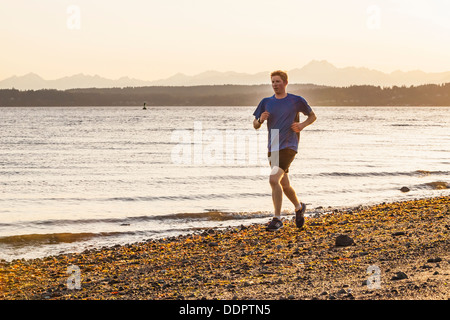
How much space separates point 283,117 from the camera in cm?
894

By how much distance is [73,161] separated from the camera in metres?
27.4

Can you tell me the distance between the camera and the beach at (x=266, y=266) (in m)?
6.06

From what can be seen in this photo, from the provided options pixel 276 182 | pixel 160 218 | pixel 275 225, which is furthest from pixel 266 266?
pixel 160 218

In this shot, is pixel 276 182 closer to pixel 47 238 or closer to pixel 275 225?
pixel 275 225

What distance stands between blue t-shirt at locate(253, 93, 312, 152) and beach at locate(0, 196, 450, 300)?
1591 millimetres

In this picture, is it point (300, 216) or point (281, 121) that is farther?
point (300, 216)

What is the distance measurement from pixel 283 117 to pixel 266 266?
8.43 ft

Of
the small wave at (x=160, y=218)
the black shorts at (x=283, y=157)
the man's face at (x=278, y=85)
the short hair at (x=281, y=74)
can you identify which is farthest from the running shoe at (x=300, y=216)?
the small wave at (x=160, y=218)

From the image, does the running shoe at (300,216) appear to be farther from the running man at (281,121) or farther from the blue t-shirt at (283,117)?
the blue t-shirt at (283,117)

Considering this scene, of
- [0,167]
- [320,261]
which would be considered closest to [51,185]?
[0,167]

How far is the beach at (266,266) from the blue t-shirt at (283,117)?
1.59 metres
